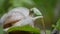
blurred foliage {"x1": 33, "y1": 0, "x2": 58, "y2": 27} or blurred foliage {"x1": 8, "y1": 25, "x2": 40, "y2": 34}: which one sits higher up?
blurred foliage {"x1": 33, "y1": 0, "x2": 58, "y2": 27}

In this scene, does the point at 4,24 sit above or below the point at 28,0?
below

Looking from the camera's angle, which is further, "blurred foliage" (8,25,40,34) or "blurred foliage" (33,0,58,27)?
"blurred foliage" (33,0,58,27)

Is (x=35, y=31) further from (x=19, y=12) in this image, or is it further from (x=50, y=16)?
(x=50, y=16)

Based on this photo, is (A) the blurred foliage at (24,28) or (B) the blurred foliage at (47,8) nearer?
(A) the blurred foliage at (24,28)

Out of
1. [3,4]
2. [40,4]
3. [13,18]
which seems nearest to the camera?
[13,18]

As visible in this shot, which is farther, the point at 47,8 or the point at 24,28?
the point at 47,8

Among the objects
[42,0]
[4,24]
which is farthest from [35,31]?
[42,0]

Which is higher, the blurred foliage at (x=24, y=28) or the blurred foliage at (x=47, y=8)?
the blurred foliage at (x=47, y=8)

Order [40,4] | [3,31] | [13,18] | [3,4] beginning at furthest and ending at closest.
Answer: [40,4], [3,4], [13,18], [3,31]

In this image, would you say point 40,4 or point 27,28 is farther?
point 40,4

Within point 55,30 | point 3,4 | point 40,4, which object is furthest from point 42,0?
point 55,30
